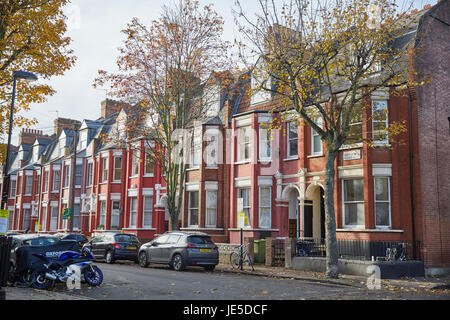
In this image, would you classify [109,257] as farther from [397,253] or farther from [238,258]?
[397,253]

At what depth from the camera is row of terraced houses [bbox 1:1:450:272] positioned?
20.4 metres

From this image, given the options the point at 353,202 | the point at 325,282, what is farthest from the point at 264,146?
the point at 325,282

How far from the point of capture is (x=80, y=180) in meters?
42.7

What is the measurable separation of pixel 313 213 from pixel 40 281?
1449 cm

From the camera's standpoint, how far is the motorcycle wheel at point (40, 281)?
531 inches

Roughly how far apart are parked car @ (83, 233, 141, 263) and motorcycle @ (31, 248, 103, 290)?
31.8 ft

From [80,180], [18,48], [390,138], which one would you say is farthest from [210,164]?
[80,180]

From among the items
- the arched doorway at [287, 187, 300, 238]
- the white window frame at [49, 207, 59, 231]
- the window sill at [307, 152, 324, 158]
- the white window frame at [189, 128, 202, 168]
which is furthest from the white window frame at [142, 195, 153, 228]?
the white window frame at [49, 207, 59, 231]

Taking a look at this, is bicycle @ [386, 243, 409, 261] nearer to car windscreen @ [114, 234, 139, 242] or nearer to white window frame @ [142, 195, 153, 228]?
car windscreen @ [114, 234, 139, 242]

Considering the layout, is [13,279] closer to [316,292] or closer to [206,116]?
[316,292]

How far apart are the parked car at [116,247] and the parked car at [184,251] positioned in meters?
2.55

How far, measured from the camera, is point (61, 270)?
13539 mm

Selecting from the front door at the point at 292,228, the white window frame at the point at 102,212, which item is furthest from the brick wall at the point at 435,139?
the white window frame at the point at 102,212

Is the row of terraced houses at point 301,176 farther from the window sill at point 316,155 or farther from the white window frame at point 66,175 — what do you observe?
the white window frame at point 66,175
